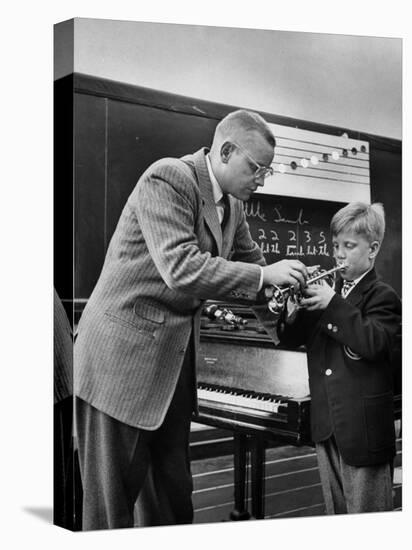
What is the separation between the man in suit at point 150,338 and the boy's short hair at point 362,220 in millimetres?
817

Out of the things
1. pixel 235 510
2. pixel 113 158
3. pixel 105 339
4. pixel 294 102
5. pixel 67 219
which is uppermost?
pixel 294 102

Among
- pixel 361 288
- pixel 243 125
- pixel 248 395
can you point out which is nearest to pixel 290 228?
pixel 361 288

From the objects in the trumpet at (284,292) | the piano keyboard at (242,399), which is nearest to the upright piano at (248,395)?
the piano keyboard at (242,399)

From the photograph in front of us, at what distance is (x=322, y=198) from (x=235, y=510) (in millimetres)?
1822

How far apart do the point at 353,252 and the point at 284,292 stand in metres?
0.60

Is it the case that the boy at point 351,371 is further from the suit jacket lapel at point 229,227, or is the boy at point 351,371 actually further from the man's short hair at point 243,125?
the man's short hair at point 243,125

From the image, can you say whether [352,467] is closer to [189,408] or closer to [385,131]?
[189,408]

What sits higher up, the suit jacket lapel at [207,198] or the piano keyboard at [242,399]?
the suit jacket lapel at [207,198]

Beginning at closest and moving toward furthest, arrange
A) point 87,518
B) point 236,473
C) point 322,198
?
point 87,518 → point 236,473 → point 322,198

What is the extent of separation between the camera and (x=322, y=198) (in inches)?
228

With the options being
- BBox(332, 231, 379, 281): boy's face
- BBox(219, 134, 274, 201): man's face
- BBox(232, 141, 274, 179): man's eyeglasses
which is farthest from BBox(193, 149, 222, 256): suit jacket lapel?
BBox(332, 231, 379, 281): boy's face

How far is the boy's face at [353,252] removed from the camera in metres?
5.77

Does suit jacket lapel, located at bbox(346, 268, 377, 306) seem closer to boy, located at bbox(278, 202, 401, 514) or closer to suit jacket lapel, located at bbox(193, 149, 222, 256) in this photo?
boy, located at bbox(278, 202, 401, 514)

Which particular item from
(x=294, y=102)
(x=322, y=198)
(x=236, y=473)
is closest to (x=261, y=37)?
(x=294, y=102)
